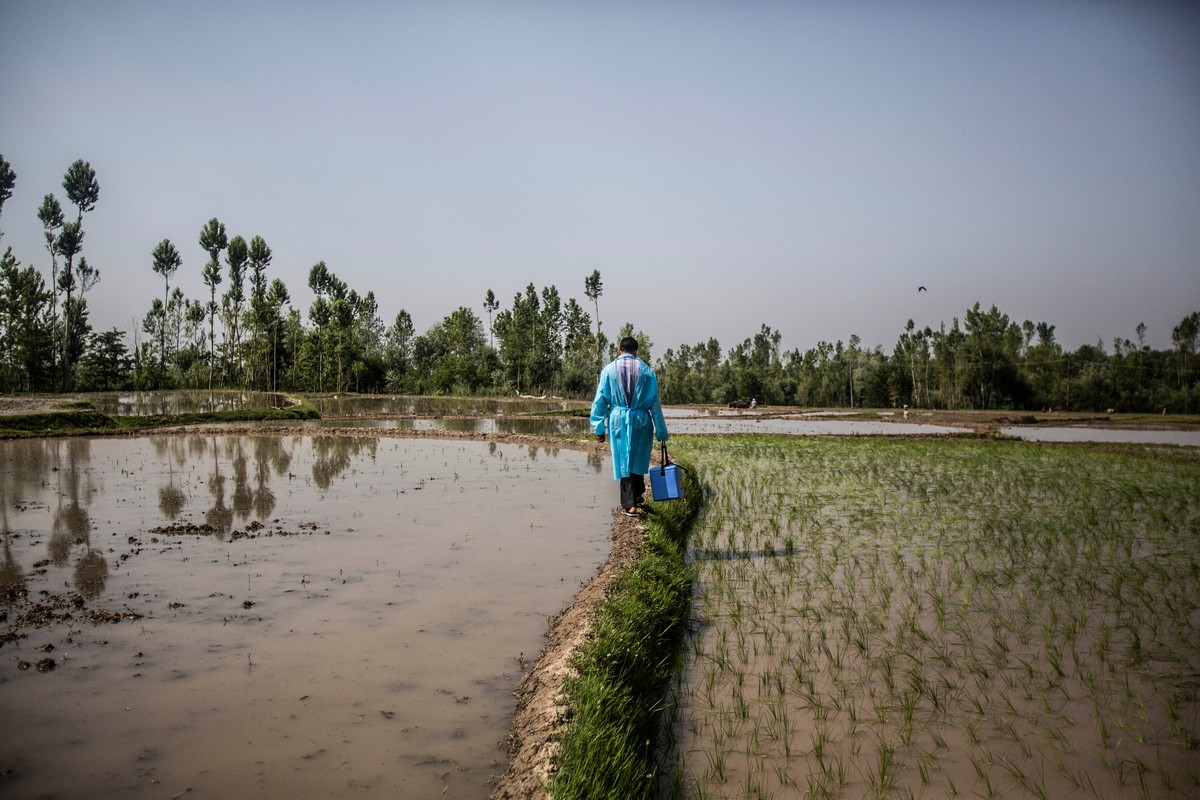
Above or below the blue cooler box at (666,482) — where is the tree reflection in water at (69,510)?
below

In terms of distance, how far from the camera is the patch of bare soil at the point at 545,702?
8.70 ft

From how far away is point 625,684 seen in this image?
348cm

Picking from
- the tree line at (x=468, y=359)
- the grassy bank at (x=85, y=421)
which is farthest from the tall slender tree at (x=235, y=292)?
the grassy bank at (x=85, y=421)

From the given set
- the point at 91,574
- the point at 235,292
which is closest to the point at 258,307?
the point at 235,292

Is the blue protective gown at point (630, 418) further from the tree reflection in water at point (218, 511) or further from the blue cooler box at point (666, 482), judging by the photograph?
the tree reflection in water at point (218, 511)

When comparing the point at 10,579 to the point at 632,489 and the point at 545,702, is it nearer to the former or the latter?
the point at 545,702

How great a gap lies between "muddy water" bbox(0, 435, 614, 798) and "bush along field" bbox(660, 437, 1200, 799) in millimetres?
1234

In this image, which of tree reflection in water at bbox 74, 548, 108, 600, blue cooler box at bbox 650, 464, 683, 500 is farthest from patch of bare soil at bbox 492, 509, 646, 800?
tree reflection in water at bbox 74, 548, 108, 600

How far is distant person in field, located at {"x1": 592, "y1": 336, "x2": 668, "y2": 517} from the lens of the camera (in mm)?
7191

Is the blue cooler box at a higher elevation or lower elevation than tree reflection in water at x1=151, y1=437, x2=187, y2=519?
higher

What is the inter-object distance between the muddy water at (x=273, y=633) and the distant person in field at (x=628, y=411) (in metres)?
1.00

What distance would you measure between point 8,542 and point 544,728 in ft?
22.3

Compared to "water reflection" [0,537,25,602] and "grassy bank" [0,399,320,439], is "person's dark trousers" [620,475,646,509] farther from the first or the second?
"grassy bank" [0,399,320,439]

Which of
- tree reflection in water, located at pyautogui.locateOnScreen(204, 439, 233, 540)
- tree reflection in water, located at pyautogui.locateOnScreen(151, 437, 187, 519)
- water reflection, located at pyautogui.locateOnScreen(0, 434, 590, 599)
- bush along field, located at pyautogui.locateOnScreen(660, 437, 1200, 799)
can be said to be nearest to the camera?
bush along field, located at pyautogui.locateOnScreen(660, 437, 1200, 799)
